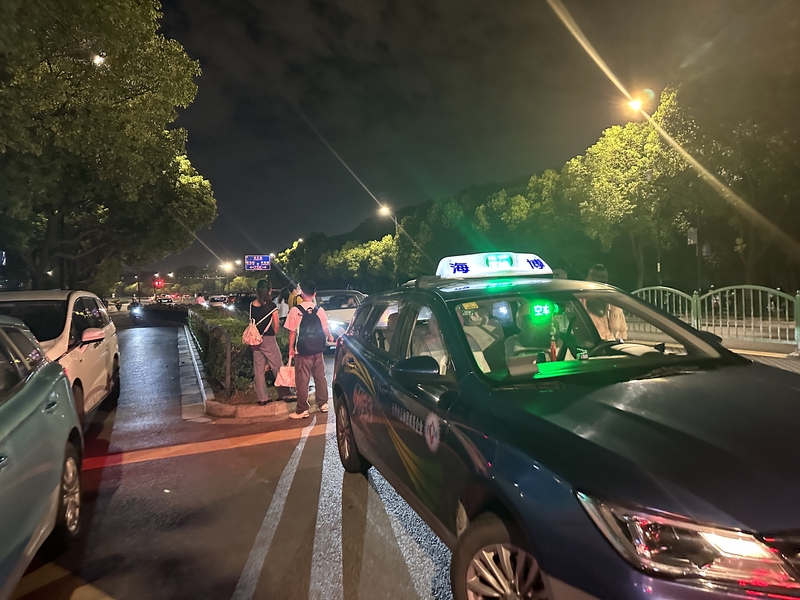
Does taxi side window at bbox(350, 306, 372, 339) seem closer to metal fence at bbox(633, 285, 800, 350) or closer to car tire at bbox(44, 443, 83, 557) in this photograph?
car tire at bbox(44, 443, 83, 557)

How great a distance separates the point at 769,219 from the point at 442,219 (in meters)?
32.5

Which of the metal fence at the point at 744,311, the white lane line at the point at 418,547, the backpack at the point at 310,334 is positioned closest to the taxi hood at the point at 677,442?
the white lane line at the point at 418,547

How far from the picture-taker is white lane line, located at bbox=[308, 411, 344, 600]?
320 cm

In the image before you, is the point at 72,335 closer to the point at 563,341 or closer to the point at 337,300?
the point at 563,341

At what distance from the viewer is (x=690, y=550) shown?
181cm

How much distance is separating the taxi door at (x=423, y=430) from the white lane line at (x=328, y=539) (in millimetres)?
668

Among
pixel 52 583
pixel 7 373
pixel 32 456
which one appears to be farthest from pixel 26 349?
pixel 52 583

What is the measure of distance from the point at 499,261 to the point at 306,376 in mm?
2898

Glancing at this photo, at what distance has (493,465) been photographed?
7.86ft

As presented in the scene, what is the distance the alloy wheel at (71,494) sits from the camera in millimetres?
3717

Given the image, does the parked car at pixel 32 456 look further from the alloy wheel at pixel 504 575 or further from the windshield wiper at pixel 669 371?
the windshield wiper at pixel 669 371

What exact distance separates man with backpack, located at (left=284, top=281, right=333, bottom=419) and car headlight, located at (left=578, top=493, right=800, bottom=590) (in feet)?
17.7

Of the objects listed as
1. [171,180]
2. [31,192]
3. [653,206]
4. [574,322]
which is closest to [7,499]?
[574,322]

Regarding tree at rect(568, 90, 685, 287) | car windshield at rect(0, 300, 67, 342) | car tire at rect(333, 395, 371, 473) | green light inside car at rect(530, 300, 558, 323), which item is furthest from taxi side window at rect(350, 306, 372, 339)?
tree at rect(568, 90, 685, 287)
